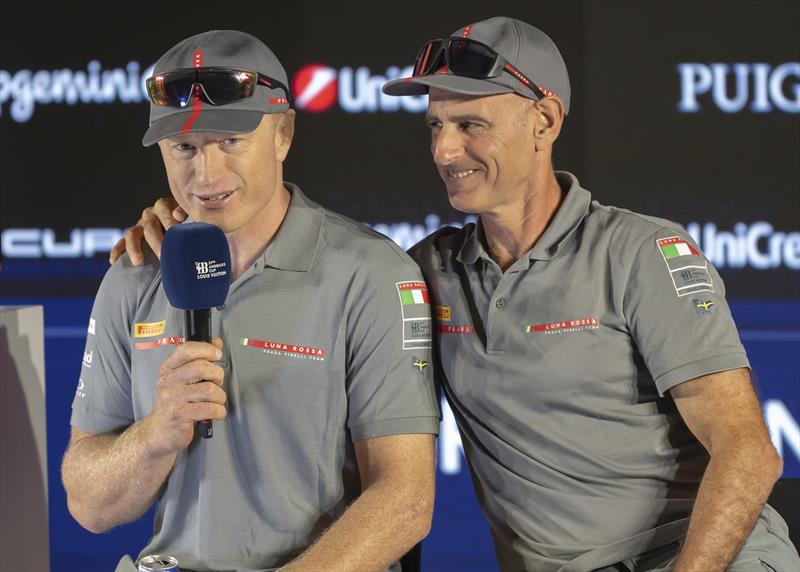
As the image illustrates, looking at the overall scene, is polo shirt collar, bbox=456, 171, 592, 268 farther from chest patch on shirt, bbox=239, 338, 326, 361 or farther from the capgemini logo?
the capgemini logo

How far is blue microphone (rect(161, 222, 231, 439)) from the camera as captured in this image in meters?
1.64

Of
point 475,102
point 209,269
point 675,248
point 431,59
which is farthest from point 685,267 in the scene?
point 209,269

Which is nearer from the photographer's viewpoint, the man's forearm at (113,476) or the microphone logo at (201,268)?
the microphone logo at (201,268)

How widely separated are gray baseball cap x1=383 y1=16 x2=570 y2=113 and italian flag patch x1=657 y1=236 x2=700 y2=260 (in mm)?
361

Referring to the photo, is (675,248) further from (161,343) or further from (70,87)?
(70,87)

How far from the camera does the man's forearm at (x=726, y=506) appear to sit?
1.85m

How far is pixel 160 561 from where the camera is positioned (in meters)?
1.59

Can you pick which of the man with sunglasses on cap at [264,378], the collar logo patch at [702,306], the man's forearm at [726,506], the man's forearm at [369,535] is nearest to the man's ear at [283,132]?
the man with sunglasses on cap at [264,378]

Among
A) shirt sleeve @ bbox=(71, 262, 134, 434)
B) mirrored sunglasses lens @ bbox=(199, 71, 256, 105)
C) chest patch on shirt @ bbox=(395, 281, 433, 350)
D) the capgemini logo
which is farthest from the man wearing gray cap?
the capgemini logo

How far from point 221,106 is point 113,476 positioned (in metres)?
0.71

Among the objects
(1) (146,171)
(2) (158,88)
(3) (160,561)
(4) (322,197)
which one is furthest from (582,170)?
(3) (160,561)

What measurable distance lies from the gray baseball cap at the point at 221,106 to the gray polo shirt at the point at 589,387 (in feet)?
1.89

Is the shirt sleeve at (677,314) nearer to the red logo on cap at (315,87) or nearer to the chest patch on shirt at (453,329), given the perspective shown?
the chest patch on shirt at (453,329)

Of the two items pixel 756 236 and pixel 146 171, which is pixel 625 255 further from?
pixel 146 171
